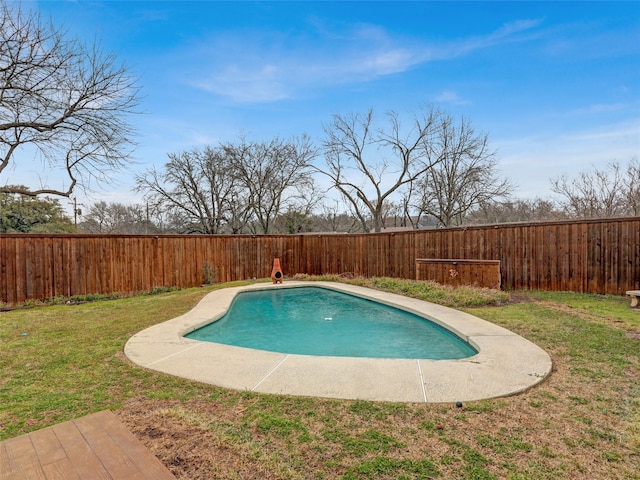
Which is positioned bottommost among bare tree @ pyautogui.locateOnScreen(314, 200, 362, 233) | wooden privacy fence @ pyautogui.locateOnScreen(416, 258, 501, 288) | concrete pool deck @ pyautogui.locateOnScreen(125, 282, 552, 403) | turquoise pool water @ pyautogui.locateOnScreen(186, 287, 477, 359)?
turquoise pool water @ pyautogui.locateOnScreen(186, 287, 477, 359)

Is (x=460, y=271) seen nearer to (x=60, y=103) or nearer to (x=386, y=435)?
(x=386, y=435)

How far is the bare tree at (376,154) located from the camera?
1836 centimetres

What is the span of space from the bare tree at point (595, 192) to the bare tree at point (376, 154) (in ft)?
23.6

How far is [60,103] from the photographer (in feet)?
23.7

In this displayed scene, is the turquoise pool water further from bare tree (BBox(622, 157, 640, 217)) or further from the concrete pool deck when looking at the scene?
bare tree (BBox(622, 157, 640, 217))

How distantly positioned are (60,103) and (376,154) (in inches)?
617

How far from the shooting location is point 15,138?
7.76m

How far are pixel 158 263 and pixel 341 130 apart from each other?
13.1 metres

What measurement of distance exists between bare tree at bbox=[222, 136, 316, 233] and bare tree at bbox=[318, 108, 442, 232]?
1.66 meters

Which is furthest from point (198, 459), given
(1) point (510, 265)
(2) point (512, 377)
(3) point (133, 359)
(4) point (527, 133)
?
(4) point (527, 133)

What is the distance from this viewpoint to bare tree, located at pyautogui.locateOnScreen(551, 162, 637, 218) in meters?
15.7

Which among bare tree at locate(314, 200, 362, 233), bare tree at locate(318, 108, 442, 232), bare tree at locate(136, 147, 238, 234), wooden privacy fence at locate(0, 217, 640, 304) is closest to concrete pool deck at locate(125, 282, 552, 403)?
wooden privacy fence at locate(0, 217, 640, 304)

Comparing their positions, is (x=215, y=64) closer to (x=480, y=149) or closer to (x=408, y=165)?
(x=408, y=165)

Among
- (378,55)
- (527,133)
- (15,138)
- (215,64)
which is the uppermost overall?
(378,55)
